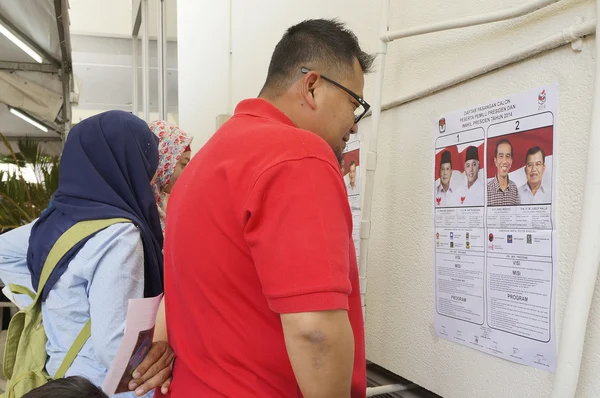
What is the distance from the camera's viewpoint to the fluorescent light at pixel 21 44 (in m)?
5.10

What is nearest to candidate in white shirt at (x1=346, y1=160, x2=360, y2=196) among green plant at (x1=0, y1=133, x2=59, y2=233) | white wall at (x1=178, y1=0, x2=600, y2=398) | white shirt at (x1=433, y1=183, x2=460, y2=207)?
white wall at (x1=178, y1=0, x2=600, y2=398)

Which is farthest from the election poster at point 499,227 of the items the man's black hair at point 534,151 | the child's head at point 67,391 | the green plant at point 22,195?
the green plant at point 22,195

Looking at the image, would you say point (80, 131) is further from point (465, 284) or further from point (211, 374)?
point (465, 284)

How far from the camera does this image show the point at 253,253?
2.31 ft

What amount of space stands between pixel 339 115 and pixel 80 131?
0.87 m

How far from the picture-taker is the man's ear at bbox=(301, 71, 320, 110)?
3.06ft

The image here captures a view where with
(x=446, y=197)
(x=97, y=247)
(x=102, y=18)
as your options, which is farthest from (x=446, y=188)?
(x=102, y=18)

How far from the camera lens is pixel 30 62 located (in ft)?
21.7

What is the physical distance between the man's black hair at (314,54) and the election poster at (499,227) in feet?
1.02

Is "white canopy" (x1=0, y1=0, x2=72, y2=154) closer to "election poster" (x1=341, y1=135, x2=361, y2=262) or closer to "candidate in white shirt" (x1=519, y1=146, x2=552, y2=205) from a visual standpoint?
"election poster" (x1=341, y1=135, x2=361, y2=262)

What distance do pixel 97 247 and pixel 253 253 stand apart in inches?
26.0

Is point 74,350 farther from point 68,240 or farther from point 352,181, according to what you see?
point 352,181

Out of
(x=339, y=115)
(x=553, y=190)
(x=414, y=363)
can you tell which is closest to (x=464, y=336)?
(x=414, y=363)

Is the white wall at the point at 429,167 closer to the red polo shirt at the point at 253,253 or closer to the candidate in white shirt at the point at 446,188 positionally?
the candidate in white shirt at the point at 446,188
